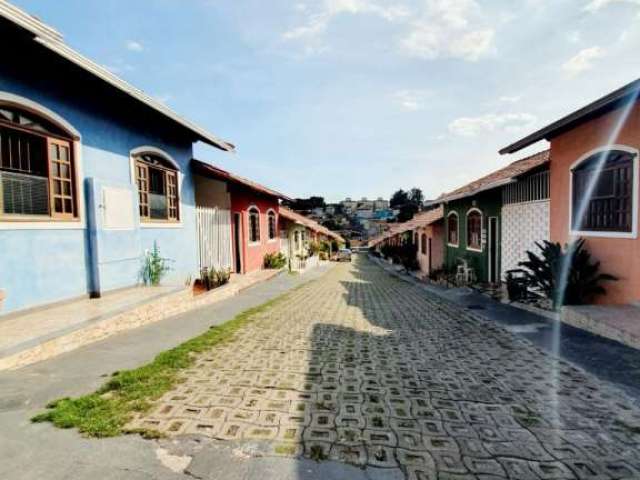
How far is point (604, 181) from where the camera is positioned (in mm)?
7238

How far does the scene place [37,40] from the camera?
475cm

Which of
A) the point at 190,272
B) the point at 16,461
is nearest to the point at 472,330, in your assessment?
the point at 16,461

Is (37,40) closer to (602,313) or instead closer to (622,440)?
(622,440)

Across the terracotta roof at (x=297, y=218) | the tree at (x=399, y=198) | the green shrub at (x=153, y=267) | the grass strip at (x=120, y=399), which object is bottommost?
the grass strip at (x=120, y=399)

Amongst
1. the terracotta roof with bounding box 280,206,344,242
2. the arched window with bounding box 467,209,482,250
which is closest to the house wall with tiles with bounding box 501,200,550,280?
the arched window with bounding box 467,209,482,250

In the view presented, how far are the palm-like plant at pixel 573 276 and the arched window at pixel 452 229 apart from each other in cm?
838

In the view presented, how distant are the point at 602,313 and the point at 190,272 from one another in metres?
9.63

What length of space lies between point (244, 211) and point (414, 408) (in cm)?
1151

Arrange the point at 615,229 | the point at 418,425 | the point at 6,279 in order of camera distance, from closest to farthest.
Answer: the point at 418,425 → the point at 6,279 → the point at 615,229

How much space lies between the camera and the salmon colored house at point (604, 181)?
6430mm

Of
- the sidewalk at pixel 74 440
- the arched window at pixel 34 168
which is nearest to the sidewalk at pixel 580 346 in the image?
the sidewalk at pixel 74 440

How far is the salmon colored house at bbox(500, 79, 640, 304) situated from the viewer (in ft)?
21.1

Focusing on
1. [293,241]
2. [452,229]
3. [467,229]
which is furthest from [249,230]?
[293,241]

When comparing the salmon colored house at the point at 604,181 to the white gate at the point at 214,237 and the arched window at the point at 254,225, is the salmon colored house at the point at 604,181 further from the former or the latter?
the arched window at the point at 254,225
